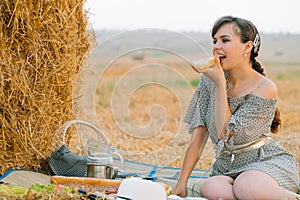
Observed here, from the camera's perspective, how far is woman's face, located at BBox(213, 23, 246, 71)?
253 cm

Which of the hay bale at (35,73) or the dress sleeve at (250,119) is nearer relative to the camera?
the dress sleeve at (250,119)

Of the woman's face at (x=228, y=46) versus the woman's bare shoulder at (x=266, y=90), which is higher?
the woman's face at (x=228, y=46)

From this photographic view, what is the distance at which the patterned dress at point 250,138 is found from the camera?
2508mm

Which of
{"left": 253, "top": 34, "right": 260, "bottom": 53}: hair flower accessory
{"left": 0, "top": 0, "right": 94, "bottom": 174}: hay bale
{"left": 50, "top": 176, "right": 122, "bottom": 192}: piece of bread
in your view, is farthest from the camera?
{"left": 0, "top": 0, "right": 94, "bottom": 174}: hay bale

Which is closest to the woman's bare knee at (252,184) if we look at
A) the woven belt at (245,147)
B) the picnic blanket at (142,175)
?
the woven belt at (245,147)

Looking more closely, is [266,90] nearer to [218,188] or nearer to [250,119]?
[250,119]

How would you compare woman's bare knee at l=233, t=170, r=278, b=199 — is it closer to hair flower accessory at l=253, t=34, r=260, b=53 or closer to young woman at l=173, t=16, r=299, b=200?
young woman at l=173, t=16, r=299, b=200

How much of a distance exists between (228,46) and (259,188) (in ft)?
2.09

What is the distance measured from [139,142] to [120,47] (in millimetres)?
3785

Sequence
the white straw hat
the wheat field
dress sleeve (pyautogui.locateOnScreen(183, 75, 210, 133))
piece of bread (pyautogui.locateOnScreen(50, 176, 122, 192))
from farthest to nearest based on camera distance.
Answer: the wheat field < dress sleeve (pyautogui.locateOnScreen(183, 75, 210, 133)) < piece of bread (pyautogui.locateOnScreen(50, 176, 122, 192)) < the white straw hat

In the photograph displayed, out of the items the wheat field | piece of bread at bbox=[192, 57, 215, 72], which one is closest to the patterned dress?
piece of bread at bbox=[192, 57, 215, 72]

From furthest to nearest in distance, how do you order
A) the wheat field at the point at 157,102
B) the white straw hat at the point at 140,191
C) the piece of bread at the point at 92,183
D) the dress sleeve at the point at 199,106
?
the wheat field at the point at 157,102
the dress sleeve at the point at 199,106
the piece of bread at the point at 92,183
the white straw hat at the point at 140,191

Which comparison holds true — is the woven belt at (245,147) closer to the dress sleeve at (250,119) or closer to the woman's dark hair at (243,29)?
the dress sleeve at (250,119)

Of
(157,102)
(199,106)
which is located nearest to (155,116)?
(157,102)
